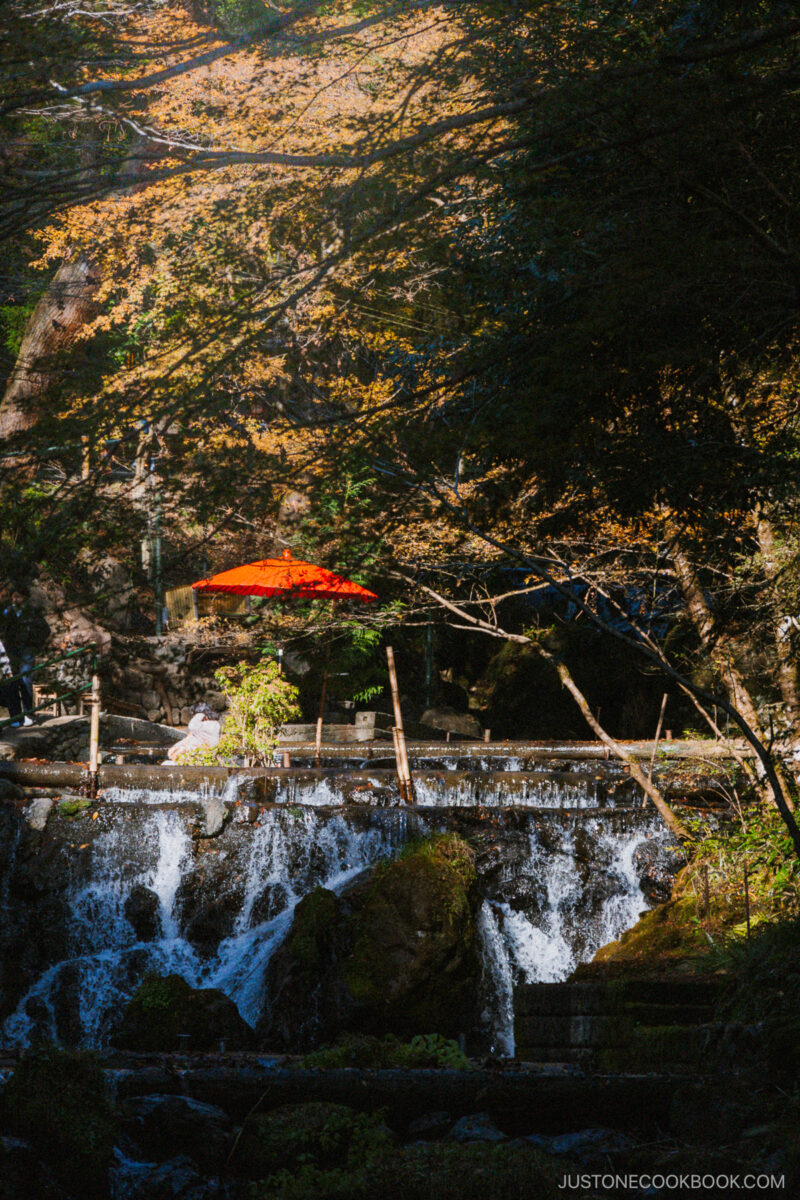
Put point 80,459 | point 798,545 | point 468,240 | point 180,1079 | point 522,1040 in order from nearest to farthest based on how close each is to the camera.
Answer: point 80,459
point 180,1079
point 468,240
point 522,1040
point 798,545

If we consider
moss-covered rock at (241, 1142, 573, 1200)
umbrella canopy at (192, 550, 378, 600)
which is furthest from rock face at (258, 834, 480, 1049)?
moss-covered rock at (241, 1142, 573, 1200)

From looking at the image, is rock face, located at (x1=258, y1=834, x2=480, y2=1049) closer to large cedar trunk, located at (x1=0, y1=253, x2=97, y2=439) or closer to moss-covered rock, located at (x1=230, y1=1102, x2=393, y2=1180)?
moss-covered rock, located at (x1=230, y1=1102, x2=393, y2=1180)

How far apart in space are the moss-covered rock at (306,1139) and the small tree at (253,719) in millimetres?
8003

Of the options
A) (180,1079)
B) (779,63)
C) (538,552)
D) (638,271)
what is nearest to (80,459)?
(638,271)

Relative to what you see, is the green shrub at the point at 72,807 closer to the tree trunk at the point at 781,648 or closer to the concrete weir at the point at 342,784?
the concrete weir at the point at 342,784

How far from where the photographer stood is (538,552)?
917cm

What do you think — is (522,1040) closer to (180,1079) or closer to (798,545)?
(180,1079)

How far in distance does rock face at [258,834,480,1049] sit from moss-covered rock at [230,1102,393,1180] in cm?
333

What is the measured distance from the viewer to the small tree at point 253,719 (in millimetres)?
12938

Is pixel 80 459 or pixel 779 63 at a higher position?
pixel 779 63

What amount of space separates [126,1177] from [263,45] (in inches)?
241

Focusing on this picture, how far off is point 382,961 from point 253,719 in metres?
5.24

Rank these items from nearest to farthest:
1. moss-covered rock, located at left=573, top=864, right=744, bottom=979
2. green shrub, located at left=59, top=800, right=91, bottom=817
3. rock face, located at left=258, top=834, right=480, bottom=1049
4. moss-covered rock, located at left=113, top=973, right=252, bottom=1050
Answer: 1. moss-covered rock, located at left=573, top=864, right=744, bottom=979
2. moss-covered rock, located at left=113, top=973, right=252, bottom=1050
3. rock face, located at left=258, top=834, right=480, bottom=1049
4. green shrub, located at left=59, top=800, right=91, bottom=817

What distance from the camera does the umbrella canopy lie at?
6055mm
